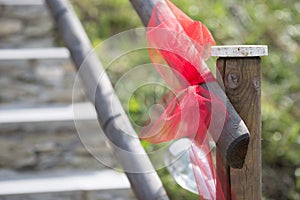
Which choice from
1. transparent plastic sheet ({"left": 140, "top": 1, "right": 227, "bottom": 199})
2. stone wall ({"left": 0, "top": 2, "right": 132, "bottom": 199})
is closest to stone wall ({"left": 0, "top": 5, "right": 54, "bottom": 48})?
stone wall ({"left": 0, "top": 2, "right": 132, "bottom": 199})

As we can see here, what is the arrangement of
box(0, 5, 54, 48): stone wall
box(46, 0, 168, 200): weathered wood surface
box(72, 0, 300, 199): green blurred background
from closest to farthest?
box(46, 0, 168, 200): weathered wood surface < box(72, 0, 300, 199): green blurred background < box(0, 5, 54, 48): stone wall

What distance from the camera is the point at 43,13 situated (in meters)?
3.49

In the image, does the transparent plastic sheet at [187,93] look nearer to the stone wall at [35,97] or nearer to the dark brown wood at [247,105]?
the dark brown wood at [247,105]

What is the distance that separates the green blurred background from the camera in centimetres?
316

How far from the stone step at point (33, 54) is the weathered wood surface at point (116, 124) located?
0.43 m

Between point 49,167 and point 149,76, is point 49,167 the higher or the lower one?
the lower one

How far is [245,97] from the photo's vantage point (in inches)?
63.4

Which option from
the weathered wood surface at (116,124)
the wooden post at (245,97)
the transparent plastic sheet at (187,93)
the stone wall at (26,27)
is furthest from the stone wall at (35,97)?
the wooden post at (245,97)

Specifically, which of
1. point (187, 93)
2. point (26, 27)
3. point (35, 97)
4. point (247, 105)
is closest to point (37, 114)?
point (35, 97)

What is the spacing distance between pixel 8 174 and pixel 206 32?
4.53 ft

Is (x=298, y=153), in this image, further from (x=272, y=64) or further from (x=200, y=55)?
(x=200, y=55)

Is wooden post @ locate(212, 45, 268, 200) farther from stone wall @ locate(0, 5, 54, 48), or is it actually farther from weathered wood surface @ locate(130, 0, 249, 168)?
stone wall @ locate(0, 5, 54, 48)

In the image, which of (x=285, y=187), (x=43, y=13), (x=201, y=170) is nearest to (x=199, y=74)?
(x=201, y=170)

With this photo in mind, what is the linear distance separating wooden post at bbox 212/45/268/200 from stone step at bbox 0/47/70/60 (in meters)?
1.72
